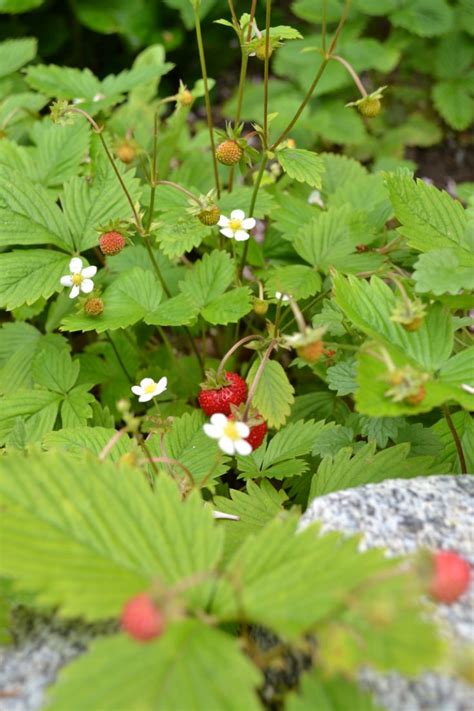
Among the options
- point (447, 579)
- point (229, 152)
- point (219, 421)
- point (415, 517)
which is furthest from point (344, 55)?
point (447, 579)

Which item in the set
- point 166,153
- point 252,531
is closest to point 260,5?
point 166,153

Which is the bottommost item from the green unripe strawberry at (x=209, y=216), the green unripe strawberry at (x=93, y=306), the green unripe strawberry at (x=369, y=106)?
the green unripe strawberry at (x=93, y=306)

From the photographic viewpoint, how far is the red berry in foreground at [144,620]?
108 cm

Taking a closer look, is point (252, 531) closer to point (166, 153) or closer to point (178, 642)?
point (178, 642)

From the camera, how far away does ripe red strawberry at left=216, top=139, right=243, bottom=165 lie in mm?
2305

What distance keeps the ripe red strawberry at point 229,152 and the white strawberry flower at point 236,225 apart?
23cm

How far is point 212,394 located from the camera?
7.19 ft

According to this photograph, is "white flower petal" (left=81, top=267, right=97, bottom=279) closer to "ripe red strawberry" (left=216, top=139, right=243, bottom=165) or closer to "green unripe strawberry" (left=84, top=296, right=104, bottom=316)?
"green unripe strawberry" (left=84, top=296, right=104, bottom=316)

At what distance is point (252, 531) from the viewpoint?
6.42 ft

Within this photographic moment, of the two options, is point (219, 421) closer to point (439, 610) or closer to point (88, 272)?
point (439, 610)

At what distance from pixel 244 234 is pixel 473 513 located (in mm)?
1204

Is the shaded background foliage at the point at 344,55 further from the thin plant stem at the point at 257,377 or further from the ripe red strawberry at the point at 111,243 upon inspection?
the thin plant stem at the point at 257,377

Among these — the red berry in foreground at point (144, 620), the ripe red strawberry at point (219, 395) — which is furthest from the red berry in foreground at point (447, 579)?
the ripe red strawberry at point (219, 395)

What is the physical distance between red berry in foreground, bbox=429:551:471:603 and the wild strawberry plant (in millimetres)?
38
